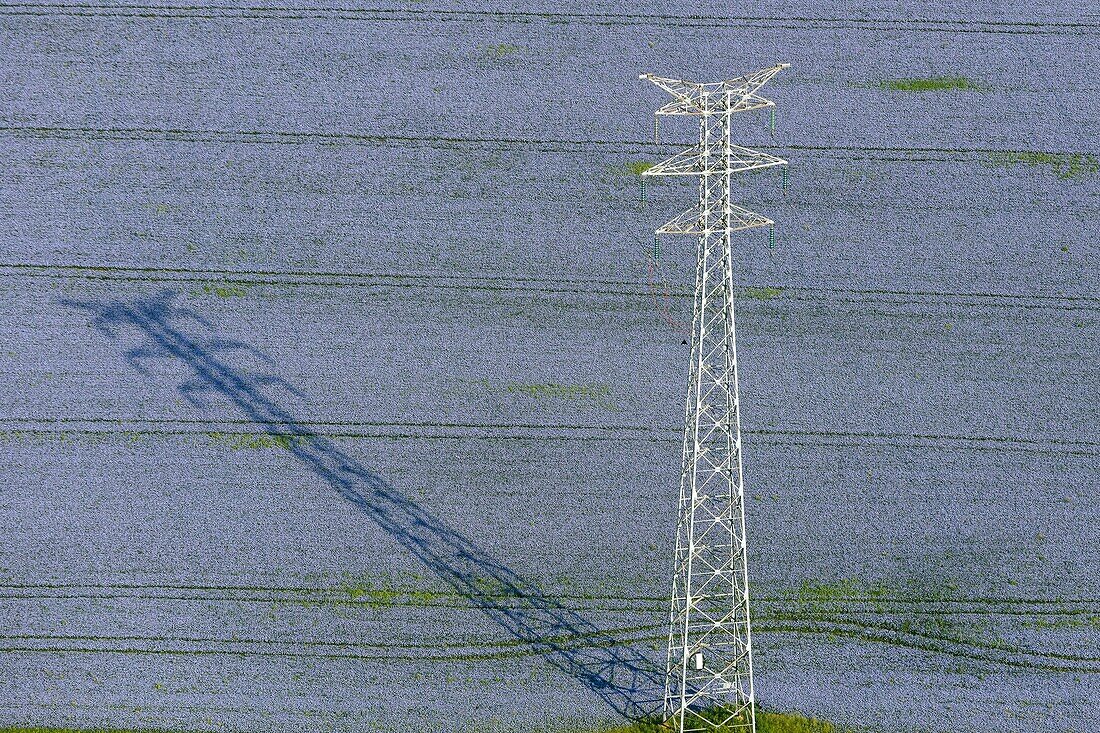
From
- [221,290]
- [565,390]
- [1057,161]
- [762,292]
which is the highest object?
[1057,161]

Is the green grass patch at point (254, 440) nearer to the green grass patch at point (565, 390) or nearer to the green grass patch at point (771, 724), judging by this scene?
the green grass patch at point (565, 390)

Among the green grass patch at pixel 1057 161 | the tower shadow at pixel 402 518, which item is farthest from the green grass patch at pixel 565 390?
the green grass patch at pixel 1057 161

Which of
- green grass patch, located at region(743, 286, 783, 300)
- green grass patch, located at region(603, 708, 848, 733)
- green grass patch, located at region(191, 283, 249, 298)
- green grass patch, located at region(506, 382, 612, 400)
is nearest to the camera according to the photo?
green grass patch, located at region(603, 708, 848, 733)

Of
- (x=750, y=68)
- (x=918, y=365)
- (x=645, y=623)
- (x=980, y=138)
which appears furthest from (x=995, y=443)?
(x=750, y=68)

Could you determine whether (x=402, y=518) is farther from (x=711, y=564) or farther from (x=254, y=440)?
(x=711, y=564)

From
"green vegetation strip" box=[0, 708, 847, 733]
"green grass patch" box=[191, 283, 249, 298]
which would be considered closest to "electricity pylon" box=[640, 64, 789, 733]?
"green vegetation strip" box=[0, 708, 847, 733]

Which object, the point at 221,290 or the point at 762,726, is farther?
the point at 221,290

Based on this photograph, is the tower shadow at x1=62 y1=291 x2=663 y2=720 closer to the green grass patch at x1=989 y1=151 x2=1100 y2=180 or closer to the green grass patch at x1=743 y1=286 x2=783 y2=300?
the green grass patch at x1=743 y1=286 x2=783 y2=300

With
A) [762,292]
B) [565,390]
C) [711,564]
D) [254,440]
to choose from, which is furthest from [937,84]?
[254,440]
